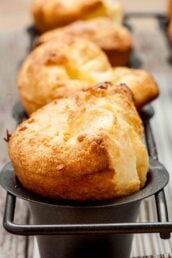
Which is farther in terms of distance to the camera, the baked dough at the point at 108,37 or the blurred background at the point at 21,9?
the blurred background at the point at 21,9

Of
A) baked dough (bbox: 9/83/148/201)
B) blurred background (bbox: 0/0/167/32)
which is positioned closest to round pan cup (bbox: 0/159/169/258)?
baked dough (bbox: 9/83/148/201)

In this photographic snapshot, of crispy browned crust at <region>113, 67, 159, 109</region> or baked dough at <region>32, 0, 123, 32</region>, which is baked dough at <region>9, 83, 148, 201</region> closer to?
crispy browned crust at <region>113, 67, 159, 109</region>

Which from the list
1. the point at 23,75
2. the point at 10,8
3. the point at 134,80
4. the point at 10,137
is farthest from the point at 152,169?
the point at 10,8

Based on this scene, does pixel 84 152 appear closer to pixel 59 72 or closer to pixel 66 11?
pixel 59 72

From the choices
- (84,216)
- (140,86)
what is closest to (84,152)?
(84,216)

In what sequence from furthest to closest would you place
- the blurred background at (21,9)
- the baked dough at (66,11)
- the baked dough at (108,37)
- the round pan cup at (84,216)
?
the blurred background at (21,9) → the baked dough at (66,11) → the baked dough at (108,37) → the round pan cup at (84,216)

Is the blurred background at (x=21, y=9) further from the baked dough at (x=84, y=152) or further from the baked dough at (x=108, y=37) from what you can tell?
the baked dough at (x=84, y=152)

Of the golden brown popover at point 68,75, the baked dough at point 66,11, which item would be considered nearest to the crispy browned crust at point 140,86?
the golden brown popover at point 68,75
